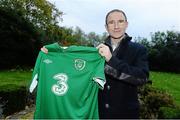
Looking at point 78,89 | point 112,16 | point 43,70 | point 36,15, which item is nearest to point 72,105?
point 78,89

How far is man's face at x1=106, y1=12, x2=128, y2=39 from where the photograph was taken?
18.6ft

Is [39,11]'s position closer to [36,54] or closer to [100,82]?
[36,54]

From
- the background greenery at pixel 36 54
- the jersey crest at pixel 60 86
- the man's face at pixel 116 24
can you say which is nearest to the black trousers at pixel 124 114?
the jersey crest at pixel 60 86

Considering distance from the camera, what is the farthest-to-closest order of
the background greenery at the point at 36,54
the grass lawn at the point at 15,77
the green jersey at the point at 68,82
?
1. the grass lawn at the point at 15,77
2. the background greenery at the point at 36,54
3. the green jersey at the point at 68,82

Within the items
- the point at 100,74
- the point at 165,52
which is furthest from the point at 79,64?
the point at 165,52

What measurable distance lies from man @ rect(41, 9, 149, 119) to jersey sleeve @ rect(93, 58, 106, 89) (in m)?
0.06

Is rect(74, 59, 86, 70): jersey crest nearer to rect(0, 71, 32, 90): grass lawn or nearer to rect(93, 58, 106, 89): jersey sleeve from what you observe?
rect(93, 58, 106, 89): jersey sleeve

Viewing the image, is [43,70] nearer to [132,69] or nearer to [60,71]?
[60,71]

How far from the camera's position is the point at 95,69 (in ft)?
20.2

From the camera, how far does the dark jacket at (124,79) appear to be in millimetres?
5496

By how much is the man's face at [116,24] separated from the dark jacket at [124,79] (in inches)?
3.5

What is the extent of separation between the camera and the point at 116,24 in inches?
223

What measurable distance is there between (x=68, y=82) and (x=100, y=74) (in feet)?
1.43

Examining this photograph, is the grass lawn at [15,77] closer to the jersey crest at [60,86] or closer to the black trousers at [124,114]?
the jersey crest at [60,86]
